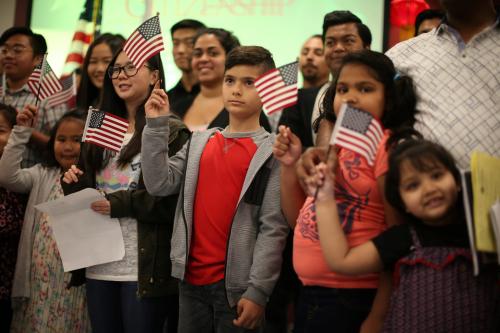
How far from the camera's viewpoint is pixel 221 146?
2.79 m

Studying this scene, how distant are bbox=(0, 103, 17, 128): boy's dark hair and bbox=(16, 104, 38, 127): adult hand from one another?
256 mm

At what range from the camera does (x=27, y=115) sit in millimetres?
3398

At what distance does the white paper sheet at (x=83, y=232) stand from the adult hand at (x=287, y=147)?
98 cm

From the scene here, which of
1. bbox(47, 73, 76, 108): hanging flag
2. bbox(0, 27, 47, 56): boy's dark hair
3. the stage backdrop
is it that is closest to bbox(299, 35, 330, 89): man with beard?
the stage backdrop

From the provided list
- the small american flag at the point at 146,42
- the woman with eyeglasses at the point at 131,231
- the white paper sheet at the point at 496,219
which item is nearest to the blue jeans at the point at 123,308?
the woman with eyeglasses at the point at 131,231

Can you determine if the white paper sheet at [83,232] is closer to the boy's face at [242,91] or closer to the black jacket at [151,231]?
the black jacket at [151,231]

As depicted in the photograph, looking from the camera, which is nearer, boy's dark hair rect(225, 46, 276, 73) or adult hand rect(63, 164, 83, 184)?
boy's dark hair rect(225, 46, 276, 73)

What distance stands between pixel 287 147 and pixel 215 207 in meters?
0.53

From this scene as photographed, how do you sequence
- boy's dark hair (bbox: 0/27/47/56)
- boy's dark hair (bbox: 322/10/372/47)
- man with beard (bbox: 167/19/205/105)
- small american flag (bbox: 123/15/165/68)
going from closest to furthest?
small american flag (bbox: 123/15/165/68), boy's dark hair (bbox: 322/10/372/47), boy's dark hair (bbox: 0/27/47/56), man with beard (bbox: 167/19/205/105)

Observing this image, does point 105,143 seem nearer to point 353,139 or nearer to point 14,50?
point 353,139

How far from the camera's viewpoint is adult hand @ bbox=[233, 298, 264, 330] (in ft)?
8.28

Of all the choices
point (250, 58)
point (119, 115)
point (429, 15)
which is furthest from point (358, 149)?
point (429, 15)

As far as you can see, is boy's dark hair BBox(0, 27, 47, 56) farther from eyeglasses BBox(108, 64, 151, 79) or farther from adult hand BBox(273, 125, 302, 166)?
adult hand BBox(273, 125, 302, 166)

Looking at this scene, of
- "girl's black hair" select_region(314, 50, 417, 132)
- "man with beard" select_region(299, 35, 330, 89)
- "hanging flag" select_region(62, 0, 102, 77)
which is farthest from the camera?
"hanging flag" select_region(62, 0, 102, 77)
